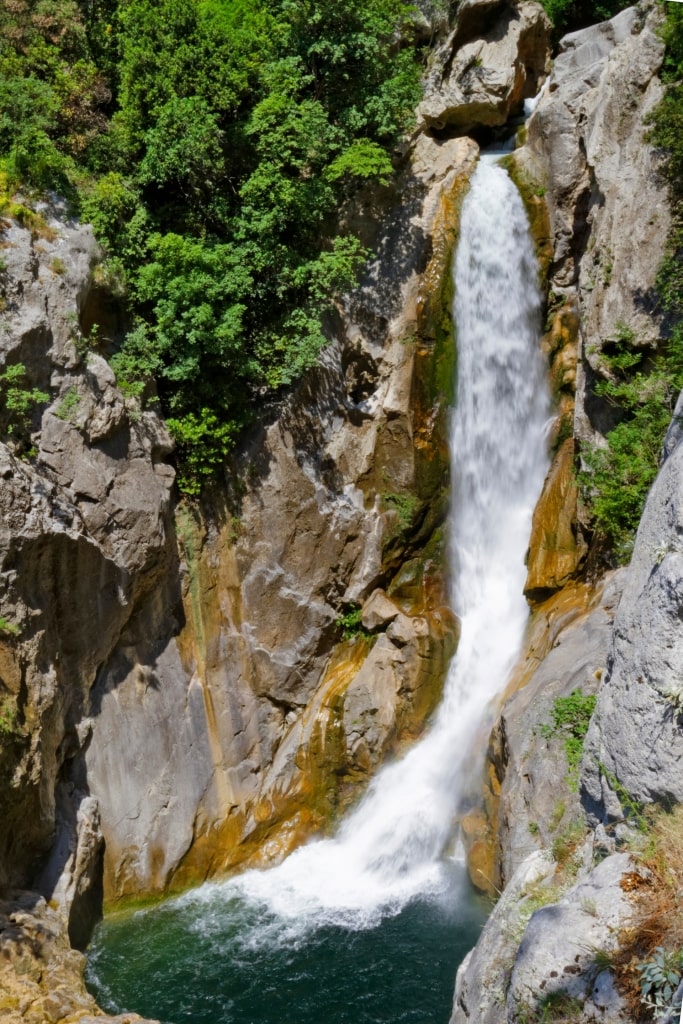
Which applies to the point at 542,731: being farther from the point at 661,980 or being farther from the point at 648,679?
the point at 661,980

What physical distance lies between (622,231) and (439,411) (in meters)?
3.76

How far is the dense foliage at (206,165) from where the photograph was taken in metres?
12.3

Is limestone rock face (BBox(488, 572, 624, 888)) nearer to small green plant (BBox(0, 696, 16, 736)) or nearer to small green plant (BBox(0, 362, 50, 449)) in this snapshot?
small green plant (BBox(0, 696, 16, 736))

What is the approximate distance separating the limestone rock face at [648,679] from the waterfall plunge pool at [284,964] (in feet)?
13.2

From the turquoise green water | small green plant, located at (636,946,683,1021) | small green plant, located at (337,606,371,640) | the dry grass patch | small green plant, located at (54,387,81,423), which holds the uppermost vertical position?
small green plant, located at (54,387,81,423)

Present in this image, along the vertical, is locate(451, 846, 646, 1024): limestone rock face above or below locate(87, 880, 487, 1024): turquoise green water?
above

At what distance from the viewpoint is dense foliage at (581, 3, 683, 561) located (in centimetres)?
1071

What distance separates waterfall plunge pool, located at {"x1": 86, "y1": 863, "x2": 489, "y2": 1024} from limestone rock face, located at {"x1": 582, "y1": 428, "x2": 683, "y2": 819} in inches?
159

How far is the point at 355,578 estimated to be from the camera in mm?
13430

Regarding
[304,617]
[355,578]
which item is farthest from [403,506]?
[304,617]

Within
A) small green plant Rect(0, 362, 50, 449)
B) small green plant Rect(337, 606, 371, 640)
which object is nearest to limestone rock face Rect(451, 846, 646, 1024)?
small green plant Rect(337, 606, 371, 640)

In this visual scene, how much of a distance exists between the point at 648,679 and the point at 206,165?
10.3m

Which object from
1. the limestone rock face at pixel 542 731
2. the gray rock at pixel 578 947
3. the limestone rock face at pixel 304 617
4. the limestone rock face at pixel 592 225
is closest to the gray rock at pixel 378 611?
the limestone rock face at pixel 304 617

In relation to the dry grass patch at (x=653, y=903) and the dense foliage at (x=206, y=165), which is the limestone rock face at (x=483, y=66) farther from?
the dry grass patch at (x=653, y=903)
